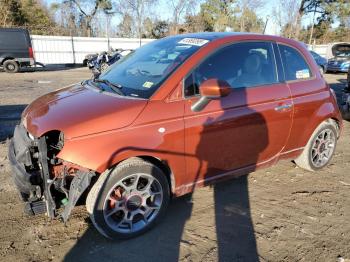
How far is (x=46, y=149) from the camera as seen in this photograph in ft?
10.3

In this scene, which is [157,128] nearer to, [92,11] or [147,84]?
[147,84]

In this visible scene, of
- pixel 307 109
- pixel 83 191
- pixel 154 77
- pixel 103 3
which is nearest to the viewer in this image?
pixel 83 191

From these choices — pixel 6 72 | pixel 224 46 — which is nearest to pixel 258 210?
pixel 224 46

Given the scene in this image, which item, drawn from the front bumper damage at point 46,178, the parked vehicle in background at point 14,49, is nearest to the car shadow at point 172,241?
the front bumper damage at point 46,178

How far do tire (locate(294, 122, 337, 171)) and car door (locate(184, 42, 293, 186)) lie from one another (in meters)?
0.73

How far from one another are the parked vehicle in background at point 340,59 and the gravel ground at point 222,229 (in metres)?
20.3

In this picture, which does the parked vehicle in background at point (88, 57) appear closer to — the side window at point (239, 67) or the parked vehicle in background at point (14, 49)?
the parked vehicle in background at point (14, 49)

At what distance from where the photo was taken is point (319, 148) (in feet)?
16.9

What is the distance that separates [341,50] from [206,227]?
79.7 ft

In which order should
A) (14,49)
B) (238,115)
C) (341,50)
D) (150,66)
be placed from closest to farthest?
1. (238,115)
2. (150,66)
3. (14,49)
4. (341,50)

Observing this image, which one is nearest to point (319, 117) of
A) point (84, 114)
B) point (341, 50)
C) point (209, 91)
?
point (209, 91)

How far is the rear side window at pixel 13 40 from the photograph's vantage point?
1880 cm

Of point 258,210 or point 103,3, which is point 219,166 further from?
point 103,3

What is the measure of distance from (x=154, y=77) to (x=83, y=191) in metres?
1.33
